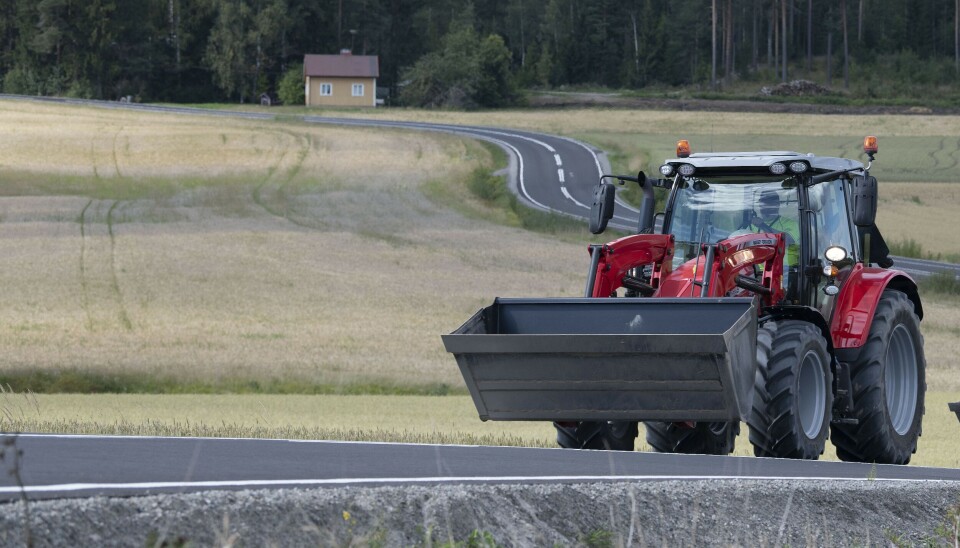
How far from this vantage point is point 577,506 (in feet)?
21.9

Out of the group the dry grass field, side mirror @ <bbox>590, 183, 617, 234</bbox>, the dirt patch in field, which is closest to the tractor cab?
side mirror @ <bbox>590, 183, 617, 234</bbox>

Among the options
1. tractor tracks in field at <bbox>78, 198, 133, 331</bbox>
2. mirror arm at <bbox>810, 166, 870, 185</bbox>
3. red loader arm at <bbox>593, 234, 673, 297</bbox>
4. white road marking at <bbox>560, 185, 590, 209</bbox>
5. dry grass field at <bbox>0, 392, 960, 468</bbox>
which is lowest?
dry grass field at <bbox>0, 392, 960, 468</bbox>

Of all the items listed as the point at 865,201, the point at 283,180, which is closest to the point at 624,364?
the point at 865,201

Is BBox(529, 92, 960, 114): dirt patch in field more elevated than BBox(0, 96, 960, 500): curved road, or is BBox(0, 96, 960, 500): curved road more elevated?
BBox(529, 92, 960, 114): dirt patch in field

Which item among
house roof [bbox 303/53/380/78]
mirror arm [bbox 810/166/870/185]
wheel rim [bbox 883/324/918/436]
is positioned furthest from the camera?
house roof [bbox 303/53/380/78]

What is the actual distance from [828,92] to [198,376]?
3171 inches

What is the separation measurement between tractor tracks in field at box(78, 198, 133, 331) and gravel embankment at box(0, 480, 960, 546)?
18.4 m

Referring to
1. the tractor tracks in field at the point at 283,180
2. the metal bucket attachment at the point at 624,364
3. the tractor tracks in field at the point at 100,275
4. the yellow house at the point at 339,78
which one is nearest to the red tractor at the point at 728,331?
the metal bucket attachment at the point at 624,364

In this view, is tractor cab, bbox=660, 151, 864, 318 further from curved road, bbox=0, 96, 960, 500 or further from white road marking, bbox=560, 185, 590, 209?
white road marking, bbox=560, 185, 590, 209

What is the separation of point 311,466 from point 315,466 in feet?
0.07

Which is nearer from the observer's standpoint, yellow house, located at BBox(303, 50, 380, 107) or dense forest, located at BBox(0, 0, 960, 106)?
yellow house, located at BBox(303, 50, 380, 107)

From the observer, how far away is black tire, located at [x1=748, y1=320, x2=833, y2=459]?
973 cm

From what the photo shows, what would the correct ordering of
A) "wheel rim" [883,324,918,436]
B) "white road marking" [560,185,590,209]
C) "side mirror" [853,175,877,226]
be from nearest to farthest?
"side mirror" [853,175,877,226] < "wheel rim" [883,324,918,436] < "white road marking" [560,185,590,209]

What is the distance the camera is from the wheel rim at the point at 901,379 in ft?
38.8
